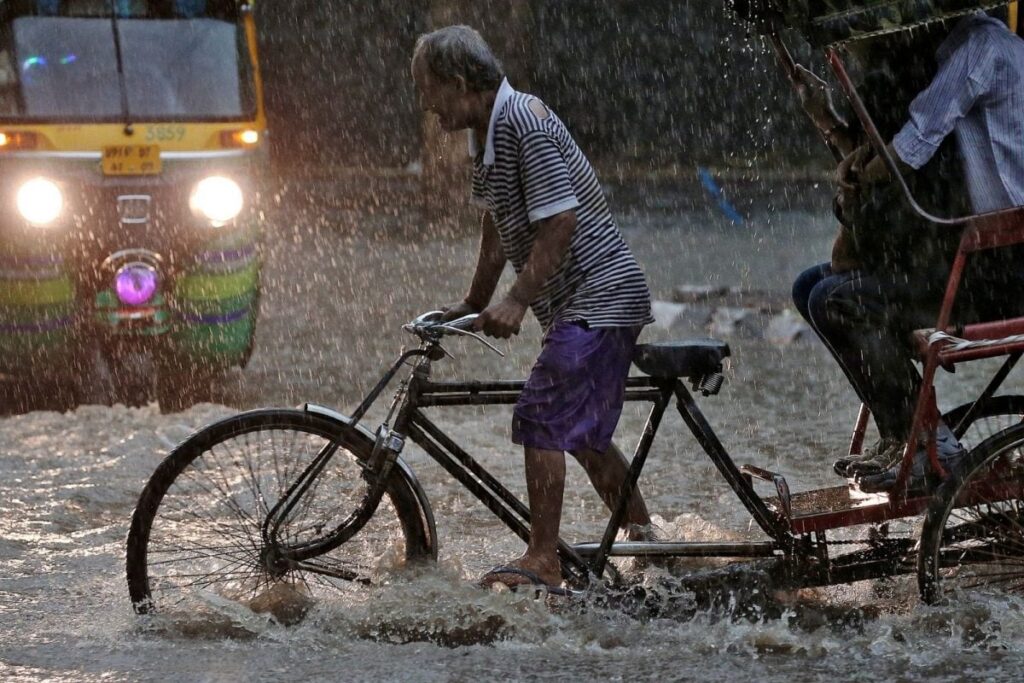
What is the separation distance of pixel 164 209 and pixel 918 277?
4581 millimetres

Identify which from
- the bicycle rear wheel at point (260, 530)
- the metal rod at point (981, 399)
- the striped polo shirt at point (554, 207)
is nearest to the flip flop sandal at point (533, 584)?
the bicycle rear wheel at point (260, 530)

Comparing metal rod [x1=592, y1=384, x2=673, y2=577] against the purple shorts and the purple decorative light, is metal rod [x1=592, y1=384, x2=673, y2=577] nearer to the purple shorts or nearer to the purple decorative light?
the purple shorts

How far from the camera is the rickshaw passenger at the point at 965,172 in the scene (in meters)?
3.82

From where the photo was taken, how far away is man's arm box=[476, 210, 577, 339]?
3934 mm

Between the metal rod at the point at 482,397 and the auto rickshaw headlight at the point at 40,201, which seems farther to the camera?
the auto rickshaw headlight at the point at 40,201

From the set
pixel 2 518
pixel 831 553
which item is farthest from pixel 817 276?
pixel 2 518

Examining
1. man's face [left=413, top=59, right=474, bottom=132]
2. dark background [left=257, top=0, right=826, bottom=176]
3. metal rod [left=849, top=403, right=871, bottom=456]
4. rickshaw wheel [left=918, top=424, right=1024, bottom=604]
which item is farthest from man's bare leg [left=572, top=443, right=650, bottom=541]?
dark background [left=257, top=0, right=826, bottom=176]

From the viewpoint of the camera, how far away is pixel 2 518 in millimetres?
5754

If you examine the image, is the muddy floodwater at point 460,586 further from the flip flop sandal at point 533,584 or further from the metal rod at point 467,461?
the metal rod at point 467,461

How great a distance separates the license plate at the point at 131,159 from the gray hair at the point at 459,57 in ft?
12.9

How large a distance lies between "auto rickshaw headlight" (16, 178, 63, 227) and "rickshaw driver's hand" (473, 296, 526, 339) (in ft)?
13.6

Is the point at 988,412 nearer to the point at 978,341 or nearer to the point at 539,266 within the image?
the point at 978,341

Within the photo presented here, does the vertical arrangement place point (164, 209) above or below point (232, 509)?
above

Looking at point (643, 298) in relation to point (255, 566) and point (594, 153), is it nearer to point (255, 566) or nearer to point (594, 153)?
point (255, 566)
